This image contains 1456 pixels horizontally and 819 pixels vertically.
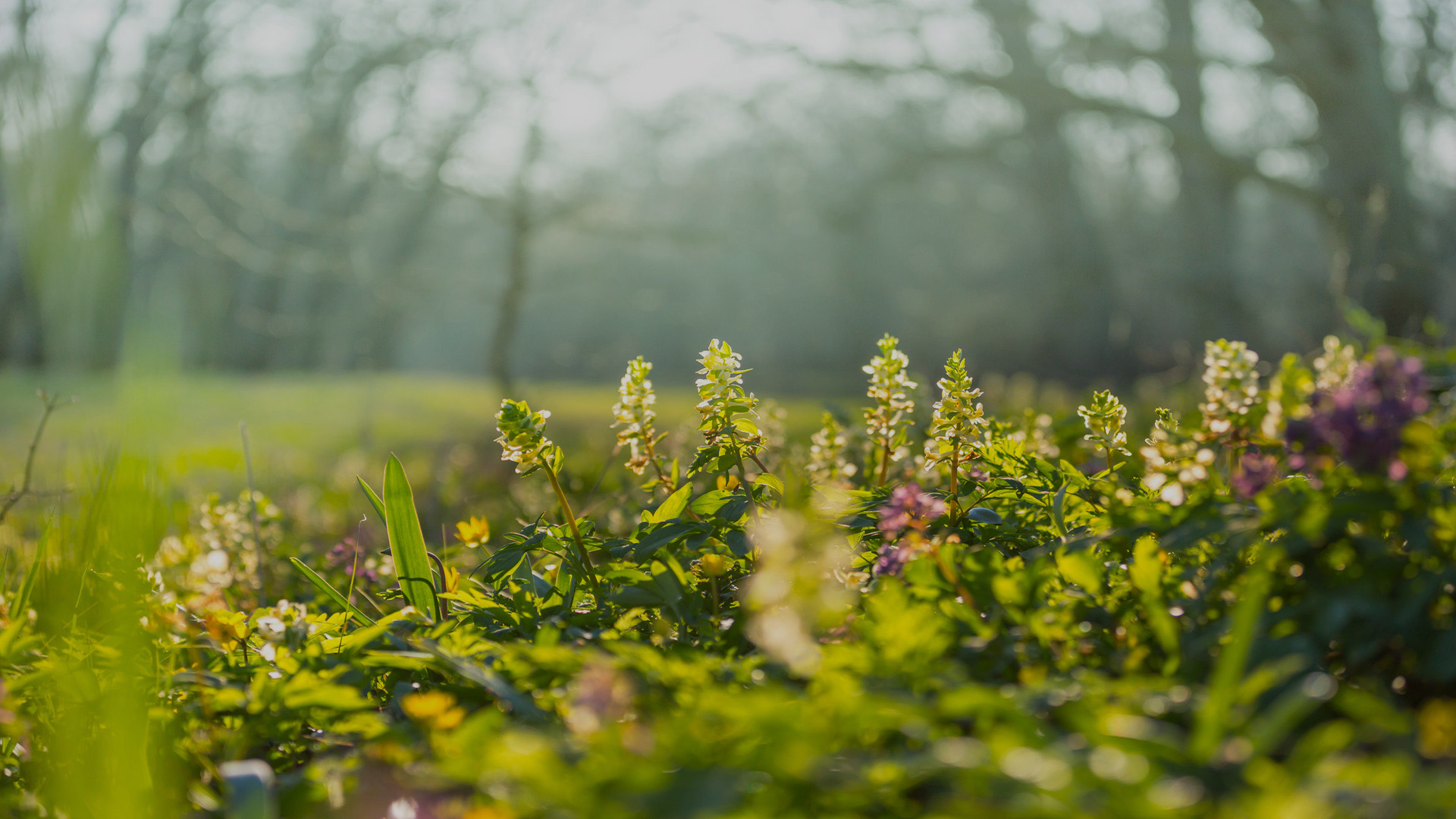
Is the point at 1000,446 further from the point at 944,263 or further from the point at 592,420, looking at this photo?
the point at 944,263

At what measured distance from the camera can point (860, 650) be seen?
109cm

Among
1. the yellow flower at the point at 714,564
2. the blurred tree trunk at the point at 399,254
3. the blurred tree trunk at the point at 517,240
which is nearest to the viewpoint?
the yellow flower at the point at 714,564

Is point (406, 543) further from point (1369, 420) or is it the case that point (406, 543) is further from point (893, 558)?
point (1369, 420)

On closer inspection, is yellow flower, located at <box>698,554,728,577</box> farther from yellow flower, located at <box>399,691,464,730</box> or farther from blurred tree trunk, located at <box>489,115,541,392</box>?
blurred tree trunk, located at <box>489,115,541,392</box>

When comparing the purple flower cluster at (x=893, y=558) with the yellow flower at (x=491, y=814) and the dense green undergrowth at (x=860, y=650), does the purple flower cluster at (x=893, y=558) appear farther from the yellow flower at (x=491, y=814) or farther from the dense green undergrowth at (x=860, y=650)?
the yellow flower at (x=491, y=814)

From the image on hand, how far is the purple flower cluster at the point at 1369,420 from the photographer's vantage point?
108 centimetres

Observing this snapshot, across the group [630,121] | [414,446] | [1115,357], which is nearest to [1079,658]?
[414,446]

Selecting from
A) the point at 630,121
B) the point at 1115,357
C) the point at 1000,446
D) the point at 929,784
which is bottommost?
the point at 929,784

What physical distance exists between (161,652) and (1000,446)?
5.36 feet

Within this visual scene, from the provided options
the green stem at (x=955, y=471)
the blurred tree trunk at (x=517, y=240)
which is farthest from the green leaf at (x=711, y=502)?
the blurred tree trunk at (x=517, y=240)

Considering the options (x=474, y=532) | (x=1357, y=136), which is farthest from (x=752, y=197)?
(x=474, y=532)

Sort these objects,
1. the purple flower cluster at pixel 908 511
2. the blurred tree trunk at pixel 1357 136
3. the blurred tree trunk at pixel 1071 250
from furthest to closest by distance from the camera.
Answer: the blurred tree trunk at pixel 1071 250 → the blurred tree trunk at pixel 1357 136 → the purple flower cluster at pixel 908 511

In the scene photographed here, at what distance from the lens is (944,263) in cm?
1944

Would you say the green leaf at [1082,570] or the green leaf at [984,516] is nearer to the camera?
the green leaf at [1082,570]
